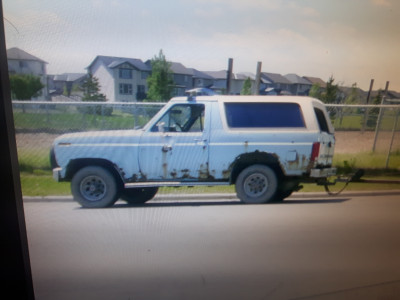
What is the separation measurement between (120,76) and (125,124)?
0.62 feet

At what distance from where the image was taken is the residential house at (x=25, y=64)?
84cm

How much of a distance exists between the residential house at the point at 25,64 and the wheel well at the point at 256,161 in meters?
0.81

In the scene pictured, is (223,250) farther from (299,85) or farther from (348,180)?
(299,85)

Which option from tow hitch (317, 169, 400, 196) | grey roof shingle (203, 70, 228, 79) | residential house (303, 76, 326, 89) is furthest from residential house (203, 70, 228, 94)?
tow hitch (317, 169, 400, 196)

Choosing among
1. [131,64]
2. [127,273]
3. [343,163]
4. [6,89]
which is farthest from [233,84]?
[127,273]

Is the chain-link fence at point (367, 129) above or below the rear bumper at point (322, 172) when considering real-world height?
above

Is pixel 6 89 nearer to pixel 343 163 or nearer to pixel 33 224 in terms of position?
pixel 33 224

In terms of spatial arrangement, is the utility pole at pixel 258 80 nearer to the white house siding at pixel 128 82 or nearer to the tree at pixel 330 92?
the tree at pixel 330 92

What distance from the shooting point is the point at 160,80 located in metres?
0.98

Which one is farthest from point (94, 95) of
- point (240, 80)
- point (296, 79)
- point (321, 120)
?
point (321, 120)

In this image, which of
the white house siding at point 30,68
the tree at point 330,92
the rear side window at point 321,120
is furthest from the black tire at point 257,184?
the white house siding at point 30,68

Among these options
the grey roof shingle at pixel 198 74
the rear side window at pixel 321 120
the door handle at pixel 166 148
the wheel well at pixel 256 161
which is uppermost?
the grey roof shingle at pixel 198 74

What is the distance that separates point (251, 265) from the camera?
3.92ft

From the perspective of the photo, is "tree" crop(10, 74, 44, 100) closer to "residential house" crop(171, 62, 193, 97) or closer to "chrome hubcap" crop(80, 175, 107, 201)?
"chrome hubcap" crop(80, 175, 107, 201)
